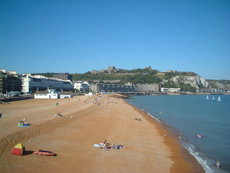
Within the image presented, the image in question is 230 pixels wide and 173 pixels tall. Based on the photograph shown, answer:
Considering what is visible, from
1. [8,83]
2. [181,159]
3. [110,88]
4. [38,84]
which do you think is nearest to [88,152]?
[181,159]

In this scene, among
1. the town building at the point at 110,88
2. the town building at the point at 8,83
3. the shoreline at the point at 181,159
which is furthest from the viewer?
the town building at the point at 110,88

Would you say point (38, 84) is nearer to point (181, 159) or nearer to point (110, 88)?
point (181, 159)

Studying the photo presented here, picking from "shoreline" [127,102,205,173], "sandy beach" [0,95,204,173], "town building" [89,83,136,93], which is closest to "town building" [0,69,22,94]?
"sandy beach" [0,95,204,173]

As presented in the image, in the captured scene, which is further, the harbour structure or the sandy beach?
the harbour structure

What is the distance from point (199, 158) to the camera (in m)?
17.8

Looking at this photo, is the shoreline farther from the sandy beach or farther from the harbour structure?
the harbour structure

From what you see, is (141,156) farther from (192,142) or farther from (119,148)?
(192,142)

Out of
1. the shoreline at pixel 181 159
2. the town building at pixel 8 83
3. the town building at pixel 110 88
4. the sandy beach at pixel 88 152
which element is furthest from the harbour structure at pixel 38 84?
the shoreline at pixel 181 159

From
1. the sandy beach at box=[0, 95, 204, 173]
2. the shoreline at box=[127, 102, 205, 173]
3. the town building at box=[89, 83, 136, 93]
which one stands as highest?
the town building at box=[89, 83, 136, 93]

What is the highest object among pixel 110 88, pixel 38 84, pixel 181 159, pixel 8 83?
pixel 38 84

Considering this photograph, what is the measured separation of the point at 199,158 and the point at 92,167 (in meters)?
8.65

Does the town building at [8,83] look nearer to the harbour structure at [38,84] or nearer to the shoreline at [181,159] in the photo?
the harbour structure at [38,84]

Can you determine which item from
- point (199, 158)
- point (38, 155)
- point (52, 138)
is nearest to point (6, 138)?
point (52, 138)

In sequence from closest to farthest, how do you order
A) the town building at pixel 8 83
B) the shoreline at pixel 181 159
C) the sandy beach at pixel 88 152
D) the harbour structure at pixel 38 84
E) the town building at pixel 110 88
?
the sandy beach at pixel 88 152, the shoreline at pixel 181 159, the town building at pixel 8 83, the harbour structure at pixel 38 84, the town building at pixel 110 88
